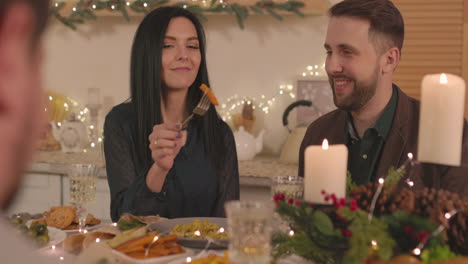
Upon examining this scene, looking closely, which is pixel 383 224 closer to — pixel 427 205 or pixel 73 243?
pixel 427 205

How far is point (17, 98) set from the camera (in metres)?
0.24

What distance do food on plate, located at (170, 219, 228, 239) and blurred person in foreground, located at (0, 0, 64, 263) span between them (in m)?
1.19

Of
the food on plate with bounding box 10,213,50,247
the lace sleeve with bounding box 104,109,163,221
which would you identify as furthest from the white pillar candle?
the food on plate with bounding box 10,213,50,247

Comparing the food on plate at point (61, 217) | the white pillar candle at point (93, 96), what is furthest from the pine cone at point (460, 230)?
the white pillar candle at point (93, 96)

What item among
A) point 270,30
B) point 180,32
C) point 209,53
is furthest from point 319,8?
point 180,32

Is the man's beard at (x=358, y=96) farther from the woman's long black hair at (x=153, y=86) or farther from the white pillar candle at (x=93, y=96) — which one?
the white pillar candle at (x=93, y=96)

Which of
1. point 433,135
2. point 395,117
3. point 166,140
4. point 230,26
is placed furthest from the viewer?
point 230,26

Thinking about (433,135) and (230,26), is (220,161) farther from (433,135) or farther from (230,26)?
(230,26)

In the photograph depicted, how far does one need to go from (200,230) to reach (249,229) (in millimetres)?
638

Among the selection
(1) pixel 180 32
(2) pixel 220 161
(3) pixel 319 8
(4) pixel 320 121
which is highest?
(3) pixel 319 8

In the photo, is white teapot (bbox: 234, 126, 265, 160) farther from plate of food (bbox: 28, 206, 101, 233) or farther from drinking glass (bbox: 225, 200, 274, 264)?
drinking glass (bbox: 225, 200, 274, 264)

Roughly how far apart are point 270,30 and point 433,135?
262 cm

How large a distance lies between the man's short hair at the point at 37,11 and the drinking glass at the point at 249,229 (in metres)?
0.59

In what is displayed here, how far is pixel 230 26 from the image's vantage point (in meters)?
3.53
